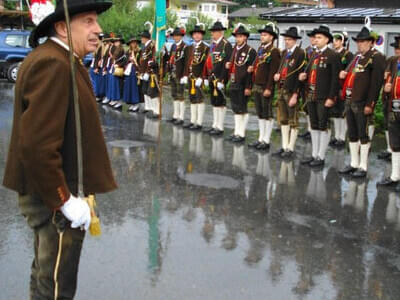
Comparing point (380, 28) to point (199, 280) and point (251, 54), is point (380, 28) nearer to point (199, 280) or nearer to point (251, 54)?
point (251, 54)

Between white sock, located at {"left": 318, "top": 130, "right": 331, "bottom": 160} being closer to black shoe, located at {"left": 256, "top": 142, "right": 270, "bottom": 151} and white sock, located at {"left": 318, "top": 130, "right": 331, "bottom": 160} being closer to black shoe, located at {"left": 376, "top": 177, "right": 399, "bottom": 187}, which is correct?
black shoe, located at {"left": 256, "top": 142, "right": 270, "bottom": 151}

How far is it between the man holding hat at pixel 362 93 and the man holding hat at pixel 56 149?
6.20 metres

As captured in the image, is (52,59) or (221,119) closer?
(52,59)

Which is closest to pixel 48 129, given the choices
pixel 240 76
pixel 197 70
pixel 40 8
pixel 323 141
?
pixel 40 8

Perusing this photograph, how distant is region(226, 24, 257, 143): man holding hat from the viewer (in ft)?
37.0

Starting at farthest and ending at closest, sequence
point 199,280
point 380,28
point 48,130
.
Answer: point 380,28
point 199,280
point 48,130

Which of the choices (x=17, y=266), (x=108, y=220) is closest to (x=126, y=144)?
(x=108, y=220)

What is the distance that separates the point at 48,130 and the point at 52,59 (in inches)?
14.3

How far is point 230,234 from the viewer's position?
20.6 feet

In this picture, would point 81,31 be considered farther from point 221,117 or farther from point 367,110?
point 221,117

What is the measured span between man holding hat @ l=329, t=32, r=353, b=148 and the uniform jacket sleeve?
25.6 ft

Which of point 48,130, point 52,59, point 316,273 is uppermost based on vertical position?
point 52,59

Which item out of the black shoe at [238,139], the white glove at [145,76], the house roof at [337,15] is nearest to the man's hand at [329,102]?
the black shoe at [238,139]

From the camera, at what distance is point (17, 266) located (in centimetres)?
521
